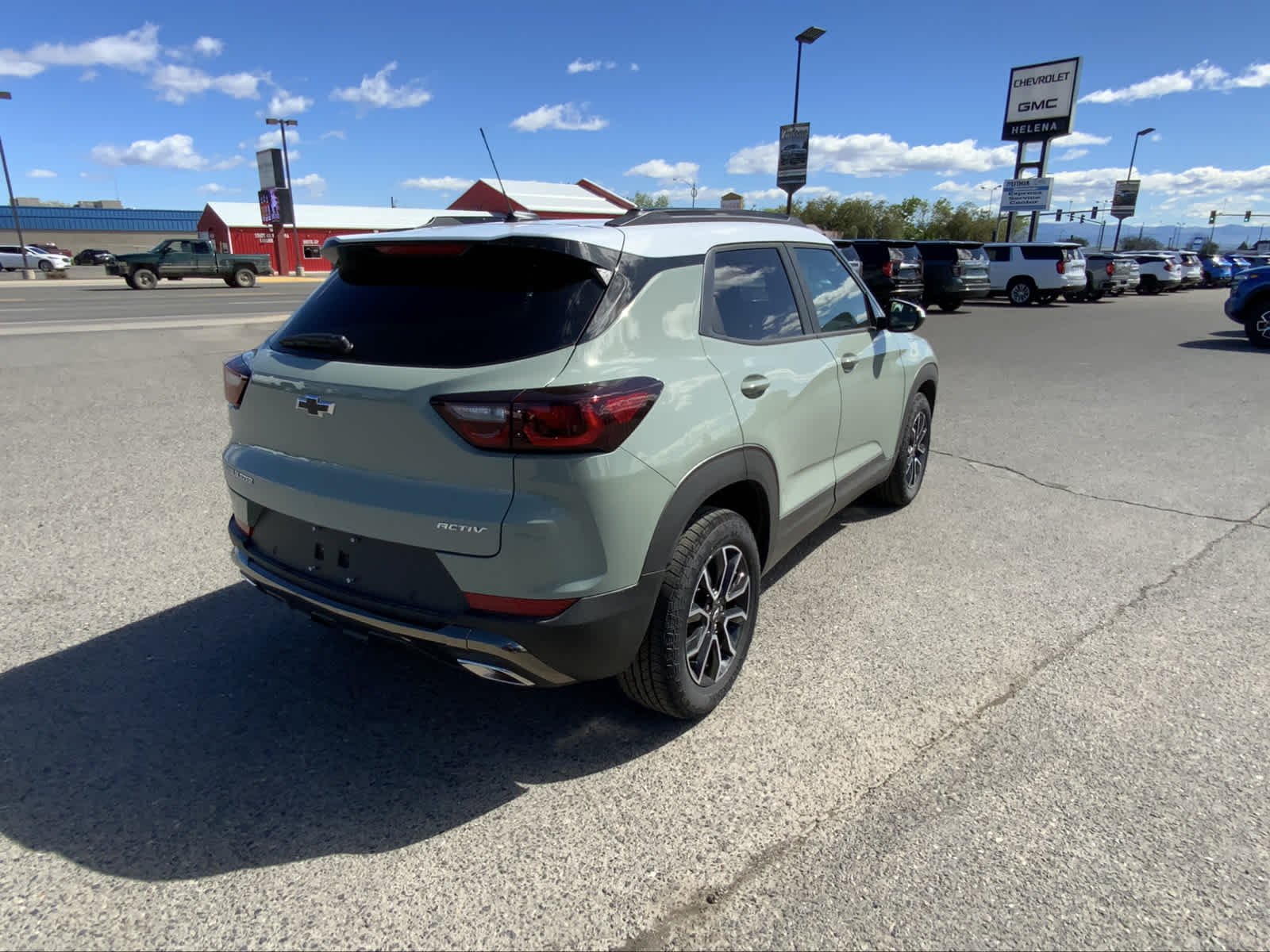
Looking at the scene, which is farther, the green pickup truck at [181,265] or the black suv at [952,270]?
the green pickup truck at [181,265]

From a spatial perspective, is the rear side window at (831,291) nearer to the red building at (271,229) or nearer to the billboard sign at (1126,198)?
the red building at (271,229)

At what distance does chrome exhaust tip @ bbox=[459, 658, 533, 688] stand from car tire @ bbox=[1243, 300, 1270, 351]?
16813 millimetres

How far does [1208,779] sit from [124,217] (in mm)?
100701

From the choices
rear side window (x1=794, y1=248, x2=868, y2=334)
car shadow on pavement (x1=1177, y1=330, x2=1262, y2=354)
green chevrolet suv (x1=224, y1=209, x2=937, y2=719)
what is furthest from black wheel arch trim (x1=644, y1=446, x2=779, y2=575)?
car shadow on pavement (x1=1177, y1=330, x2=1262, y2=354)

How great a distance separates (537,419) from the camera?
90.0 inches

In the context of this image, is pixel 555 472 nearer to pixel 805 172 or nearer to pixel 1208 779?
pixel 1208 779

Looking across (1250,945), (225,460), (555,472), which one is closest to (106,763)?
(225,460)

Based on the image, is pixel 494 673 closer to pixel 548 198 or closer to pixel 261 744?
pixel 261 744

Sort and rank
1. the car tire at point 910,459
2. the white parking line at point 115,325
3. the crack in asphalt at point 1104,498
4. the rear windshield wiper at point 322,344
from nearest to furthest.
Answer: the rear windshield wiper at point 322,344 < the car tire at point 910,459 < the crack in asphalt at point 1104,498 < the white parking line at point 115,325

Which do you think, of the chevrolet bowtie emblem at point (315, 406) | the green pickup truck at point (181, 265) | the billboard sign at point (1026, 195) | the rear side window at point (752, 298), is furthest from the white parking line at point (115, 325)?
the billboard sign at point (1026, 195)

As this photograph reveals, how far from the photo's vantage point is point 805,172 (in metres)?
27.1

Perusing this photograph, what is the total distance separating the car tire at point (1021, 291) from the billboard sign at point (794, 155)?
24.5 ft

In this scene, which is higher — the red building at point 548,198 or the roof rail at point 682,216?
the red building at point 548,198

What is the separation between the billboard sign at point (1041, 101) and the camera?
4122cm
